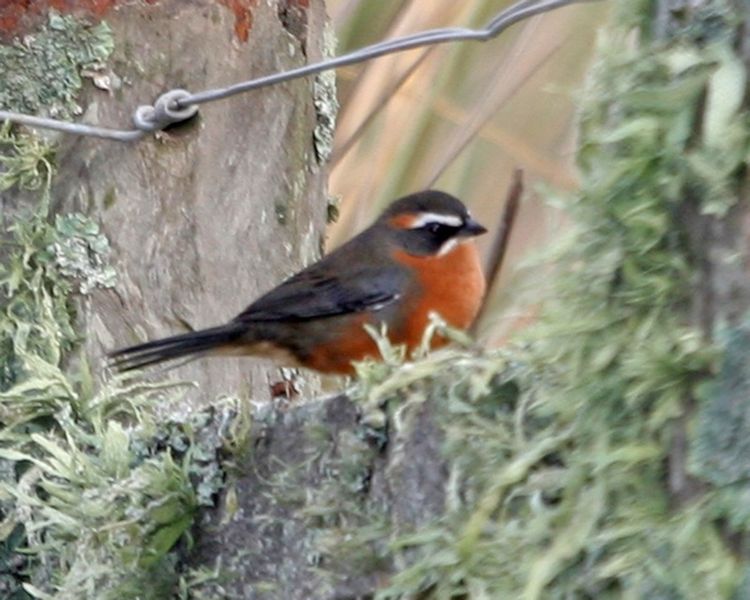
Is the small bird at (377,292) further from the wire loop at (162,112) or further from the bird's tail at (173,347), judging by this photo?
the wire loop at (162,112)

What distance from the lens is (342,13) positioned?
4.30m

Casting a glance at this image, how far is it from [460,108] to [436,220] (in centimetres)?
29

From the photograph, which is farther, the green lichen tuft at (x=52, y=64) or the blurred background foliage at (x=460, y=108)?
the blurred background foliage at (x=460, y=108)

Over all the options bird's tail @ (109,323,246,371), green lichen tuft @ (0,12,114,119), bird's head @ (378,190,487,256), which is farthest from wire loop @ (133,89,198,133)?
bird's head @ (378,190,487,256)

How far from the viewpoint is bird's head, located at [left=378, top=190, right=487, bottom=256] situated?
4082 mm

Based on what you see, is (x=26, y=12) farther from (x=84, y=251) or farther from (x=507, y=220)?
(x=507, y=220)

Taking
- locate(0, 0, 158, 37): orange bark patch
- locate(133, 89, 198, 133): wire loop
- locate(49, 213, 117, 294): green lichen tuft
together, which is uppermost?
locate(0, 0, 158, 37): orange bark patch

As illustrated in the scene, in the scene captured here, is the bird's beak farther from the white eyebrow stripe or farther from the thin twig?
the thin twig

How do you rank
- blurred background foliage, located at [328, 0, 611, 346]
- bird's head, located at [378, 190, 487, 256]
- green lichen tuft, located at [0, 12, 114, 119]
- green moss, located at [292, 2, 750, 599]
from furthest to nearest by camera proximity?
bird's head, located at [378, 190, 487, 256]
blurred background foliage, located at [328, 0, 611, 346]
green lichen tuft, located at [0, 12, 114, 119]
green moss, located at [292, 2, 750, 599]

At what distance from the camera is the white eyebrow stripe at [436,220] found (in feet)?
13.4

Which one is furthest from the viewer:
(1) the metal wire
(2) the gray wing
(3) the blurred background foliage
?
(3) the blurred background foliage

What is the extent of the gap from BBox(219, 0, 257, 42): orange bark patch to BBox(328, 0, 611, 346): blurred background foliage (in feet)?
1.80

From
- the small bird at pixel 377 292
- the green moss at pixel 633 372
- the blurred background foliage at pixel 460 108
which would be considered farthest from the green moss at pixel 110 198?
the green moss at pixel 633 372

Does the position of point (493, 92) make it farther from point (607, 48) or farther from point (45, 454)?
point (607, 48)
